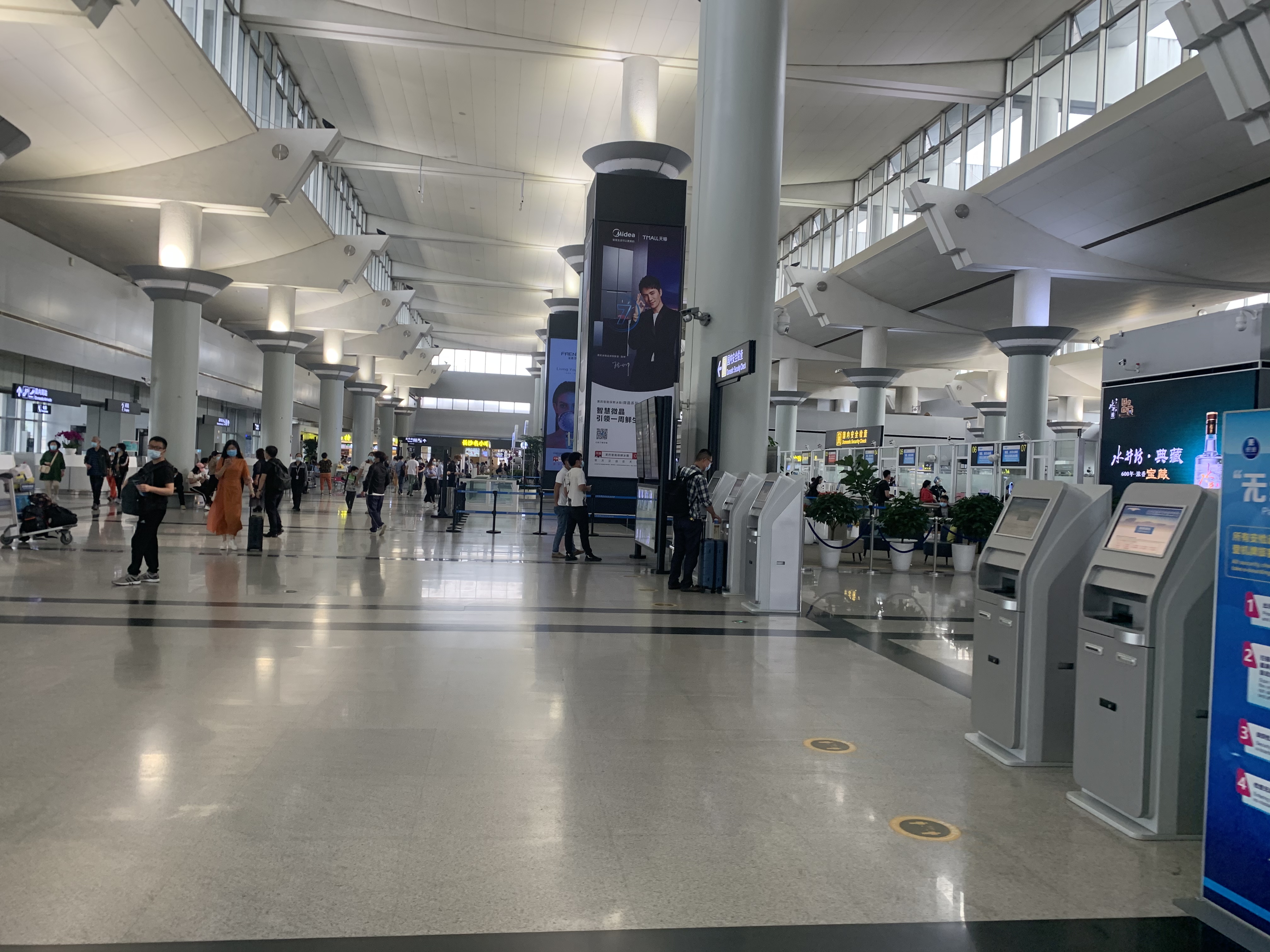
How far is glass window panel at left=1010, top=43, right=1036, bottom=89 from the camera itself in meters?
20.6

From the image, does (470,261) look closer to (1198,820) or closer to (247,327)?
(247,327)

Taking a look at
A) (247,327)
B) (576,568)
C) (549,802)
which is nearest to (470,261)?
(247,327)

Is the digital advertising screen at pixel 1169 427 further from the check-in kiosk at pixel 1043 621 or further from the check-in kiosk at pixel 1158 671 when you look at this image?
the check-in kiosk at pixel 1158 671

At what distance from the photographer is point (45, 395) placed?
74.7ft

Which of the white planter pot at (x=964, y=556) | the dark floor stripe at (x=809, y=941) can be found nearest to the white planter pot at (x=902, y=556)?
the white planter pot at (x=964, y=556)

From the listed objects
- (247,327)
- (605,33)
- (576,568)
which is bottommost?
(576,568)

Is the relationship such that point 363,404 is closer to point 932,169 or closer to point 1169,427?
point 932,169

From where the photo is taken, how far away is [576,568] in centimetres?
1231

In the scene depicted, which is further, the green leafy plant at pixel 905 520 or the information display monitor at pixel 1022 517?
the green leafy plant at pixel 905 520

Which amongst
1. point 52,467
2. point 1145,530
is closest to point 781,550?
point 1145,530

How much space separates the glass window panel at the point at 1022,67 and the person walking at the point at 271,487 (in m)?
18.2

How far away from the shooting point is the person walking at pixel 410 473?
32.9 meters

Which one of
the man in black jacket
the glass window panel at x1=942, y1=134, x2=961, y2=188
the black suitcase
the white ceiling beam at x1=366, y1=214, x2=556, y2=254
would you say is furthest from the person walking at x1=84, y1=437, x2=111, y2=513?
the glass window panel at x1=942, y1=134, x2=961, y2=188

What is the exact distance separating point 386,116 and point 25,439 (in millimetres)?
12738
